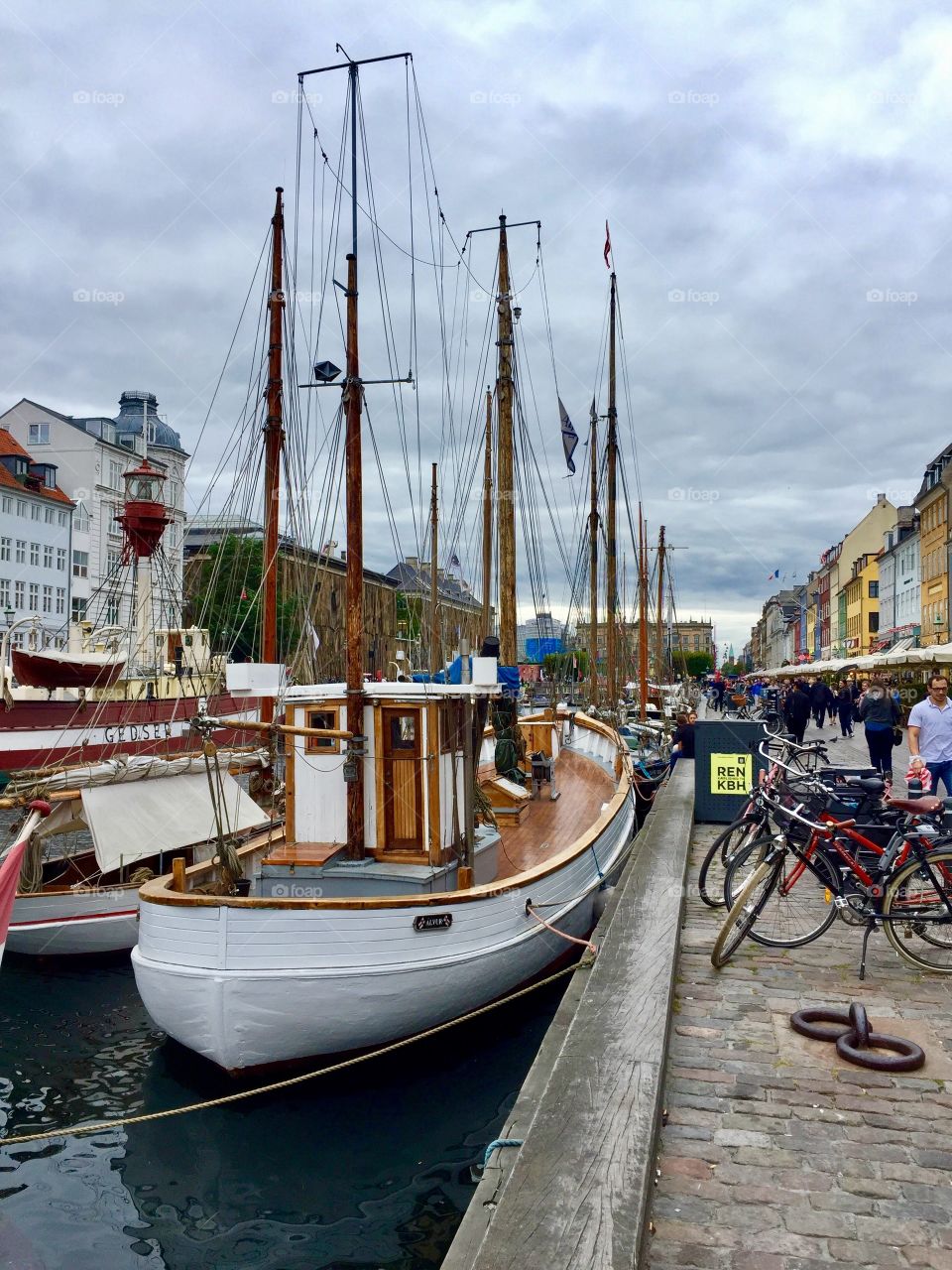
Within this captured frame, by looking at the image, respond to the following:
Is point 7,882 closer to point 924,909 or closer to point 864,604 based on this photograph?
point 924,909

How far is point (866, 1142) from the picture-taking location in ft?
14.1

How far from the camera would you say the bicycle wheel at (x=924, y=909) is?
6.58 metres

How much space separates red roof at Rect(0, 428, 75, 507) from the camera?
49.8 metres

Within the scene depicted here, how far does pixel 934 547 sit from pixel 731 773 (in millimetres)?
46851

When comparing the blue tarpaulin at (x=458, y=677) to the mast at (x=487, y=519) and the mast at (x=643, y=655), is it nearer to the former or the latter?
the mast at (x=487, y=519)

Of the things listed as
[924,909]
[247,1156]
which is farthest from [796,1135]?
[247,1156]

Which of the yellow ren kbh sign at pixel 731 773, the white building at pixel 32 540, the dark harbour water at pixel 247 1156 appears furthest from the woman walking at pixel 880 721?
the white building at pixel 32 540

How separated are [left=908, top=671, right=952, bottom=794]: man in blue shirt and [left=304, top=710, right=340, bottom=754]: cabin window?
6164mm

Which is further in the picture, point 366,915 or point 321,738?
point 321,738

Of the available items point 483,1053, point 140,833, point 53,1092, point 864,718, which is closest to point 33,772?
point 140,833

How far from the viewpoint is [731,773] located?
12789 mm

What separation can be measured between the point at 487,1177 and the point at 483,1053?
16.5ft

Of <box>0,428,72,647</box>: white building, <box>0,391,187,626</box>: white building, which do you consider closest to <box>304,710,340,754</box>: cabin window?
<box>0,428,72,647</box>: white building

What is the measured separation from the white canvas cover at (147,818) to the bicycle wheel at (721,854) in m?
6.20
